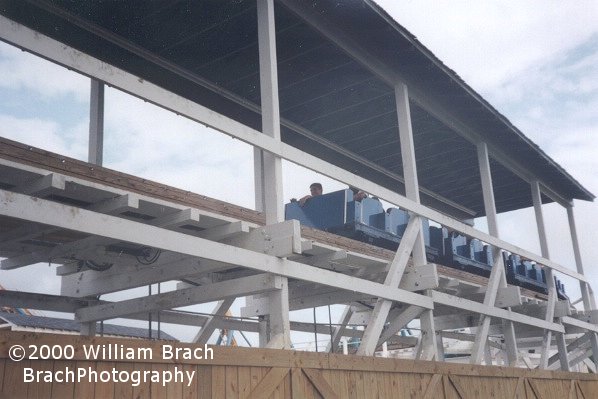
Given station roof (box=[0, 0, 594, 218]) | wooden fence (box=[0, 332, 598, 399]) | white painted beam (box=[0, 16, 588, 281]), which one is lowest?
wooden fence (box=[0, 332, 598, 399])

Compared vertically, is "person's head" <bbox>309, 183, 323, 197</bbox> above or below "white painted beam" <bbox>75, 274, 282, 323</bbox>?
above

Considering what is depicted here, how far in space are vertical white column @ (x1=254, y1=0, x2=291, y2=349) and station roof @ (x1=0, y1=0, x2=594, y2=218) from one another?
0.92 m

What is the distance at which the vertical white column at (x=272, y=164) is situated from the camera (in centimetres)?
769

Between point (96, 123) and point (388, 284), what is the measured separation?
5059 mm

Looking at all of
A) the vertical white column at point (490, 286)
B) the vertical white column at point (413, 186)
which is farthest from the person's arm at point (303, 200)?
the vertical white column at point (490, 286)

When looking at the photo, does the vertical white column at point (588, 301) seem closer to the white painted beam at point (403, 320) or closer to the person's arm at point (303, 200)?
the white painted beam at point (403, 320)

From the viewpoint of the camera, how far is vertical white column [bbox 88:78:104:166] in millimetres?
10234

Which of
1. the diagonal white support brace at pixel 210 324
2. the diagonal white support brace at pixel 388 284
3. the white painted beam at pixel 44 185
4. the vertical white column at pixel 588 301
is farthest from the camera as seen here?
the vertical white column at pixel 588 301

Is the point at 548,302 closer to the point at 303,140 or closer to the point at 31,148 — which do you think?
the point at 303,140

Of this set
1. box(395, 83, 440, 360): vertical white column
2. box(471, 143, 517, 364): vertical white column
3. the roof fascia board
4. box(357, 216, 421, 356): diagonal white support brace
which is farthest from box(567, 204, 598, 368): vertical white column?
box(357, 216, 421, 356): diagonal white support brace

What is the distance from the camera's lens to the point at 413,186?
1135cm

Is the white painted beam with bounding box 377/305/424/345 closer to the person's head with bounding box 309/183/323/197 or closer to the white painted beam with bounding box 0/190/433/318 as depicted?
the white painted beam with bounding box 0/190/433/318

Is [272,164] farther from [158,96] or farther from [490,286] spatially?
[490,286]

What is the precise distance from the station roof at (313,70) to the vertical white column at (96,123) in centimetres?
91
